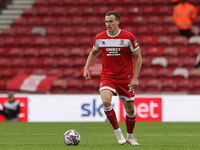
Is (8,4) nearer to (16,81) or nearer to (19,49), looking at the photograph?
(19,49)

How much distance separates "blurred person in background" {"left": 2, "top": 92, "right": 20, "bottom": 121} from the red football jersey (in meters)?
7.26

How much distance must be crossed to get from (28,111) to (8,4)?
7760 mm

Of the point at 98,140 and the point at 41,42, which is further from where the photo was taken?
the point at 41,42

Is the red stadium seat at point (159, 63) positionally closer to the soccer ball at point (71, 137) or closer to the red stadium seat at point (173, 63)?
the red stadium seat at point (173, 63)

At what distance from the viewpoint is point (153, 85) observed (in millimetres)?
14484

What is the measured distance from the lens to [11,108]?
13164 millimetres

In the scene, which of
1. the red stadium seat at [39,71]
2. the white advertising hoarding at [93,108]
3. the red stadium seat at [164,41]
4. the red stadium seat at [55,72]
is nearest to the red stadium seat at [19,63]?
the red stadium seat at [39,71]

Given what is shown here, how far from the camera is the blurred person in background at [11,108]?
1313 centimetres

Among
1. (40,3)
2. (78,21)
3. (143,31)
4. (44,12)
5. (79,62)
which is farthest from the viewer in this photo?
(40,3)

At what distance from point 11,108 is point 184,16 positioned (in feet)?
24.0

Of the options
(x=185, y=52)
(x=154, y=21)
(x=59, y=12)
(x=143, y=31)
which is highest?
(x=59, y=12)

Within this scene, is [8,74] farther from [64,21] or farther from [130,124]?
[130,124]

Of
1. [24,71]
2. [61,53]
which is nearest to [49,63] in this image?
[61,53]

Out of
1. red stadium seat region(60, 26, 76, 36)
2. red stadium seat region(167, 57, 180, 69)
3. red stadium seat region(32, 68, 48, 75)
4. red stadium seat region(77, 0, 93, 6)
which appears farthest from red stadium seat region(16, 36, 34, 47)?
red stadium seat region(167, 57, 180, 69)
